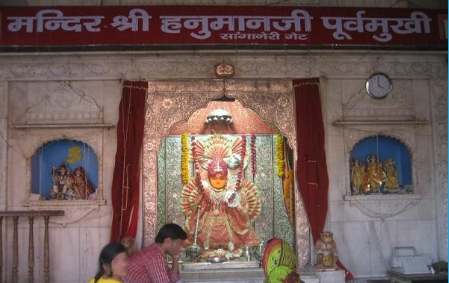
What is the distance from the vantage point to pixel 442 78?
792 centimetres

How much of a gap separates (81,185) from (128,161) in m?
0.82

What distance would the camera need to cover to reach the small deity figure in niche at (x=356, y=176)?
781cm

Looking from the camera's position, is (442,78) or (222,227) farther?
(222,227)

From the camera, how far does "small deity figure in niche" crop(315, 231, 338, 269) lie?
23.4ft

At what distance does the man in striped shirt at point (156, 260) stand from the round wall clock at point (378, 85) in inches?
157

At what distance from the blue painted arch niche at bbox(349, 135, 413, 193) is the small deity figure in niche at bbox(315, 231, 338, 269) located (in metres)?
1.42

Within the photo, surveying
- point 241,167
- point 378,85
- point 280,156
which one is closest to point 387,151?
point 378,85

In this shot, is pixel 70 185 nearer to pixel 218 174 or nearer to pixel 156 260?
pixel 218 174

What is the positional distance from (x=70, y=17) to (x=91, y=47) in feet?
1.71

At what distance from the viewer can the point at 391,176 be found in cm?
794

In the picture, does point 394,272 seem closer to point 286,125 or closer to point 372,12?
point 286,125

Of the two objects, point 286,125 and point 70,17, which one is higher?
point 70,17

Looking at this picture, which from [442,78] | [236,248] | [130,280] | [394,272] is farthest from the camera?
[236,248]

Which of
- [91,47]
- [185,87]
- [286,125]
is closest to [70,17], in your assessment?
[91,47]
